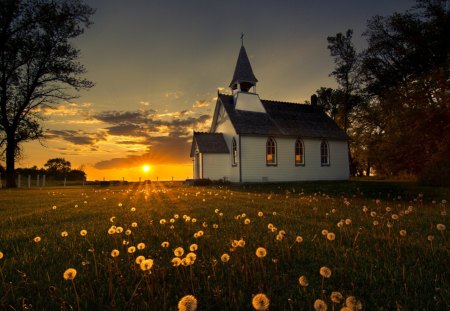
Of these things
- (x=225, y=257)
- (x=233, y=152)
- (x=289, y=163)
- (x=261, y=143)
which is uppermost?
(x=261, y=143)

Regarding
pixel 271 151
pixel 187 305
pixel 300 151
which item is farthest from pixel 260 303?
pixel 300 151

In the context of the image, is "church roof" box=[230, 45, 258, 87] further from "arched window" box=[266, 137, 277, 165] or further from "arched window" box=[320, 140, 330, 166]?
"arched window" box=[320, 140, 330, 166]

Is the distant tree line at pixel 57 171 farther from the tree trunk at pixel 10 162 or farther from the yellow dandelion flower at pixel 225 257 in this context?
the yellow dandelion flower at pixel 225 257

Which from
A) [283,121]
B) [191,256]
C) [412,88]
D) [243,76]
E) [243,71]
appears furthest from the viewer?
[243,71]

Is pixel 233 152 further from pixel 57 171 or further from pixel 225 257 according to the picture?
pixel 57 171

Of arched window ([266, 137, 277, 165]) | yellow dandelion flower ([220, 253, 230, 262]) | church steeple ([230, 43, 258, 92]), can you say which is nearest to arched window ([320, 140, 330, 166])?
arched window ([266, 137, 277, 165])

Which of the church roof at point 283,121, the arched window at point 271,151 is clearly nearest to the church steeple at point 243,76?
the church roof at point 283,121

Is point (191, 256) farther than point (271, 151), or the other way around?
point (271, 151)

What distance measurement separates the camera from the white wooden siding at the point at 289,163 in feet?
90.7

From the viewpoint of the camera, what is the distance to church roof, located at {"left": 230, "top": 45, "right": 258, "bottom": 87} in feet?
104

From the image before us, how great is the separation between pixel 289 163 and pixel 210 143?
338 inches

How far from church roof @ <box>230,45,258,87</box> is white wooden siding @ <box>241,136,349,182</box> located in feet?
25.0

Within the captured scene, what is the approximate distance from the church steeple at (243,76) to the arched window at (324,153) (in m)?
10.4

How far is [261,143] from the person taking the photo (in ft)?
93.3
